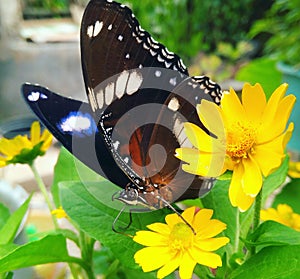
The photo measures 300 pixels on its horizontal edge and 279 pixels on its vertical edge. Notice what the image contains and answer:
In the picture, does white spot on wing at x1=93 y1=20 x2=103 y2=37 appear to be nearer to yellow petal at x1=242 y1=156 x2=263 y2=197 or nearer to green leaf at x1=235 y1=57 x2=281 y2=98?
yellow petal at x1=242 y1=156 x2=263 y2=197

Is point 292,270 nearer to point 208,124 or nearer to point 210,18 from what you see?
point 208,124

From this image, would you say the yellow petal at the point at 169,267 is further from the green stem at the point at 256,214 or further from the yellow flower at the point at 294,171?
the yellow flower at the point at 294,171

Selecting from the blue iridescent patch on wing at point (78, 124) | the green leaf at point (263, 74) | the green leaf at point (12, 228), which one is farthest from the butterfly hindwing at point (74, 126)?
the green leaf at point (263, 74)

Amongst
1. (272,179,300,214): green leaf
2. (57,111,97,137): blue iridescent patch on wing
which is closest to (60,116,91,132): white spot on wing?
(57,111,97,137): blue iridescent patch on wing

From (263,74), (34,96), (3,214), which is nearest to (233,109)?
(34,96)

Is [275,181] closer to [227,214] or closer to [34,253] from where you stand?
[227,214]

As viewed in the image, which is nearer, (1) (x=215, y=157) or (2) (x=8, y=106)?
(1) (x=215, y=157)

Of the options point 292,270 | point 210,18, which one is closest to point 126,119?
point 292,270
